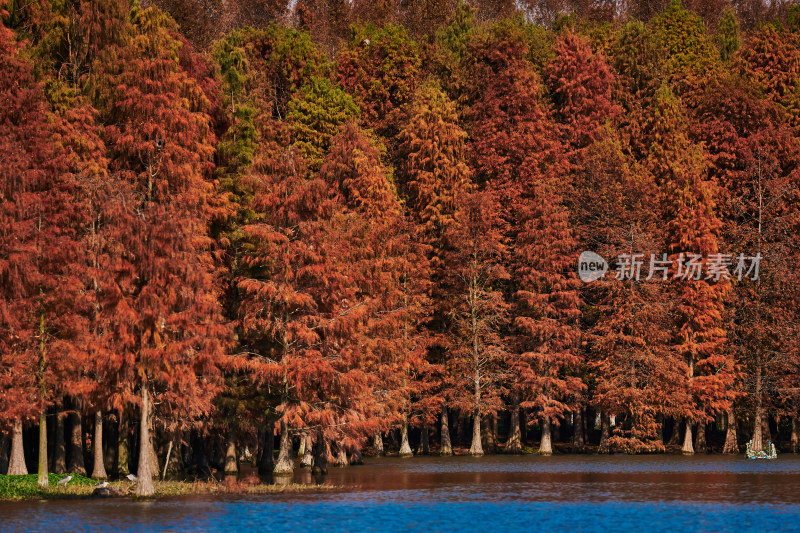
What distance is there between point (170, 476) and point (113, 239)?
662 inches

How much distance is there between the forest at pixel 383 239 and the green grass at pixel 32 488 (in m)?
2.31

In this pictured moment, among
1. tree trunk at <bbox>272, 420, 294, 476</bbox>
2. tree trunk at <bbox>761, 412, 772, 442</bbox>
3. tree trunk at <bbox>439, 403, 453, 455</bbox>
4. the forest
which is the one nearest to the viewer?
the forest

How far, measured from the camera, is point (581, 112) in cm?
8712

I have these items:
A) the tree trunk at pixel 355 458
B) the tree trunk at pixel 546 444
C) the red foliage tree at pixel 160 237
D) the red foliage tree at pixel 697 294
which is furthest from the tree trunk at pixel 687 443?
the red foliage tree at pixel 160 237

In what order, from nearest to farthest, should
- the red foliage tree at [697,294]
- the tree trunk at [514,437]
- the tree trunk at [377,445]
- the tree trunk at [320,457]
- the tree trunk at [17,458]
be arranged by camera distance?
1. the tree trunk at [17,458]
2. the tree trunk at [320,457]
3. the red foliage tree at [697,294]
4. the tree trunk at [377,445]
5. the tree trunk at [514,437]

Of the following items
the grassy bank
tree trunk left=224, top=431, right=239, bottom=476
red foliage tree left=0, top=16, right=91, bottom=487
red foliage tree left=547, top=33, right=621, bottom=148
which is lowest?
Answer: the grassy bank

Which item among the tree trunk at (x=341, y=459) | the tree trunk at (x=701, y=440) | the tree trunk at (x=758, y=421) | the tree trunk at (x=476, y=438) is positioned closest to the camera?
Answer: the tree trunk at (x=341, y=459)

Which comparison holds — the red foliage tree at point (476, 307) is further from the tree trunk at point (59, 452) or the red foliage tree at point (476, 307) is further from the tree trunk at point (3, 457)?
the tree trunk at point (3, 457)

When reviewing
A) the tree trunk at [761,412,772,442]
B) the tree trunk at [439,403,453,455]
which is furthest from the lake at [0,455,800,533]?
the tree trunk at [761,412,772,442]

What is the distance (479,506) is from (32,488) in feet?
58.9

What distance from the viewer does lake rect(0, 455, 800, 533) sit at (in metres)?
34.3

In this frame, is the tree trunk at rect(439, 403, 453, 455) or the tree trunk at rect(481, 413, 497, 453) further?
the tree trunk at rect(481, 413, 497, 453)

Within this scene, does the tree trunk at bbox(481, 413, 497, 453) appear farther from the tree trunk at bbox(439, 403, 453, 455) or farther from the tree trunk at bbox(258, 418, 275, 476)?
the tree trunk at bbox(258, 418, 275, 476)

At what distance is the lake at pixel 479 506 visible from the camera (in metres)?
34.3
